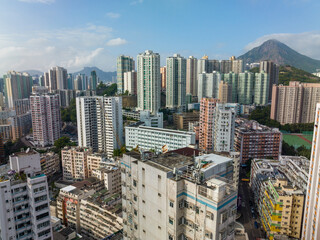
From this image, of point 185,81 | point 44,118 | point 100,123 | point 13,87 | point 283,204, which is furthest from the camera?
point 13,87

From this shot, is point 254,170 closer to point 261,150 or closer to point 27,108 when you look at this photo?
point 261,150

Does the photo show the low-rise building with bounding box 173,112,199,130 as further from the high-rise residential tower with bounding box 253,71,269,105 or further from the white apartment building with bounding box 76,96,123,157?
the high-rise residential tower with bounding box 253,71,269,105

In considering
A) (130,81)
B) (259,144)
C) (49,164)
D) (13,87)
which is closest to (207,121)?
(259,144)

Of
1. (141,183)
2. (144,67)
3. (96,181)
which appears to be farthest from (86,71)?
(141,183)

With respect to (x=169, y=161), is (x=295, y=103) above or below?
below

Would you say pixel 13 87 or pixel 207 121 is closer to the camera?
pixel 207 121

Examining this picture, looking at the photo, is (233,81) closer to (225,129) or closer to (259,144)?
(259,144)

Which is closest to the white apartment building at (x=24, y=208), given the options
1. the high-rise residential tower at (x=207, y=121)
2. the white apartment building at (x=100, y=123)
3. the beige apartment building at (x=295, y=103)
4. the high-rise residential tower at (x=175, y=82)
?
the high-rise residential tower at (x=207, y=121)
